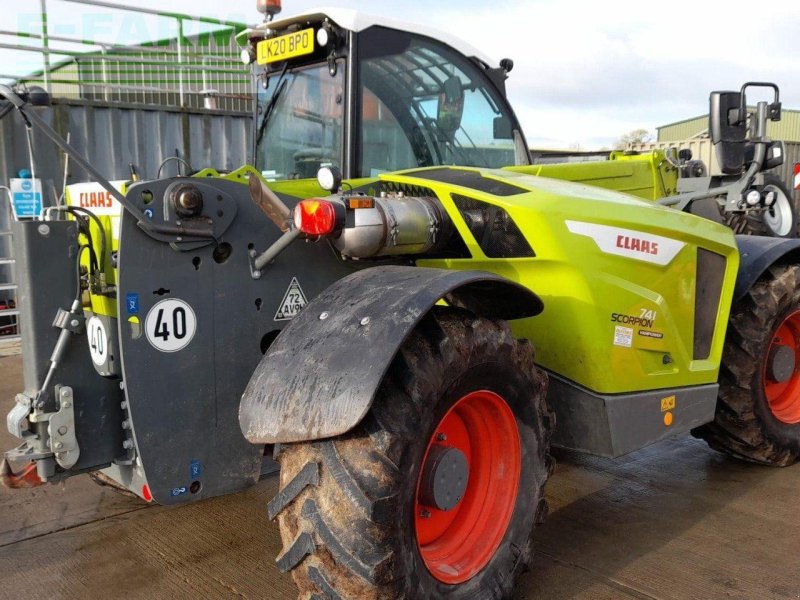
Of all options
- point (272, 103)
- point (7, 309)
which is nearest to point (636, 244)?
point (272, 103)

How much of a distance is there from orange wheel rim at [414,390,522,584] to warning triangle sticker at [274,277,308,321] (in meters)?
0.74

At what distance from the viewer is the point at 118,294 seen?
8.69ft

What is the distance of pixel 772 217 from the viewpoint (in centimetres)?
780

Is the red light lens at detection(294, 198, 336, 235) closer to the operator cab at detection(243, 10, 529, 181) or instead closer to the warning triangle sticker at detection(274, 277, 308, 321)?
the warning triangle sticker at detection(274, 277, 308, 321)

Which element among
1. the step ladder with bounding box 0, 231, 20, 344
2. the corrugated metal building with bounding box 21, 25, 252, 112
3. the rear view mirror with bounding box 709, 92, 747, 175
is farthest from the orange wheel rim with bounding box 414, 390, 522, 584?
the corrugated metal building with bounding box 21, 25, 252, 112

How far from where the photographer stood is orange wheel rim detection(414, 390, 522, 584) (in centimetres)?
294

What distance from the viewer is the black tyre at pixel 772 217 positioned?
23.4ft

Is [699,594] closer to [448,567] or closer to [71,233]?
[448,567]

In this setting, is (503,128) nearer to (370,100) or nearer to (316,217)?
(370,100)


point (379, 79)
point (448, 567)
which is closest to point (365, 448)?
point (448, 567)

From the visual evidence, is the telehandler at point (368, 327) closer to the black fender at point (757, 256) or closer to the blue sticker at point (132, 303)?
the blue sticker at point (132, 303)

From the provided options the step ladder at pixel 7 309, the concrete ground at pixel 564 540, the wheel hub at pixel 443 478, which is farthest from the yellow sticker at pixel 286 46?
the step ladder at pixel 7 309

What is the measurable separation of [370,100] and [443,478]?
1.80m

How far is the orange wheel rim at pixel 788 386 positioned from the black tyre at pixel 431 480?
2.23 meters
